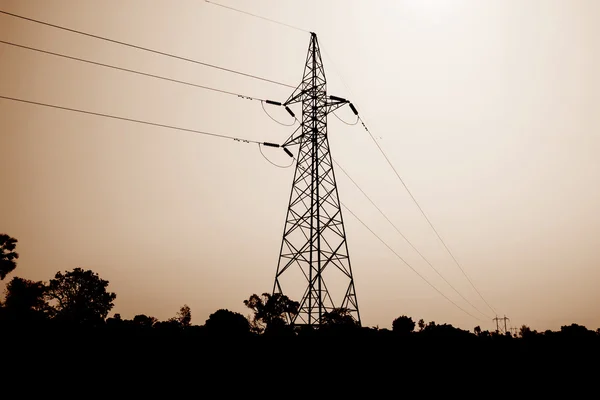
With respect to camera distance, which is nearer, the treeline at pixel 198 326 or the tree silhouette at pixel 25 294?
the treeline at pixel 198 326

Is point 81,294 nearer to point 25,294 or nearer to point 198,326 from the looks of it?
point 25,294

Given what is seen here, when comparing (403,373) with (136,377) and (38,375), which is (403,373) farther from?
(38,375)

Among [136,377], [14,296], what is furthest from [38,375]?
[14,296]

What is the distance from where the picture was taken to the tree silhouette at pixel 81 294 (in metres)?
69.6

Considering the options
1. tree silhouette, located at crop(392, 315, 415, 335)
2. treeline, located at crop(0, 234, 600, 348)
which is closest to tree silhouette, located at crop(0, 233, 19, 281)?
treeline, located at crop(0, 234, 600, 348)

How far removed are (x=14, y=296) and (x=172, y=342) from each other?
65306 mm

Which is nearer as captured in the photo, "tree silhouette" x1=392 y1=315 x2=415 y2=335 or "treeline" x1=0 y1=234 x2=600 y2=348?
"treeline" x1=0 y1=234 x2=600 y2=348

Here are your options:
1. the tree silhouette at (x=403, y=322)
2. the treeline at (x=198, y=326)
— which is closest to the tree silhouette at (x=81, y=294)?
the treeline at (x=198, y=326)

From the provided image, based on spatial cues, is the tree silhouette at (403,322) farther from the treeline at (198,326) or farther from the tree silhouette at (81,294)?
the tree silhouette at (81,294)

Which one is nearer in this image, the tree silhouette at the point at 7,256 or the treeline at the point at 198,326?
the treeline at the point at 198,326

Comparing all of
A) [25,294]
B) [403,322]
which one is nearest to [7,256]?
[25,294]

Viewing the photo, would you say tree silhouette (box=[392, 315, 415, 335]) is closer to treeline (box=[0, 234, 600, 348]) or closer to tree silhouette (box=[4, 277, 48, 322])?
treeline (box=[0, 234, 600, 348])

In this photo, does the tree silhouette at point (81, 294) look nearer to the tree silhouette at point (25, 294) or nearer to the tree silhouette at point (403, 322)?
the tree silhouette at point (25, 294)

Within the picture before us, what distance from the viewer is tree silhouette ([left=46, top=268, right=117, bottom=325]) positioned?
228 ft
